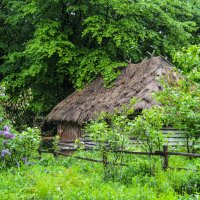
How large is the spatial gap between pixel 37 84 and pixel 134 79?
18.2 ft

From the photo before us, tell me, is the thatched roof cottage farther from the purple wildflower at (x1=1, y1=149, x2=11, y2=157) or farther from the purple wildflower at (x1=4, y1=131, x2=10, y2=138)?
the purple wildflower at (x1=1, y1=149, x2=11, y2=157)

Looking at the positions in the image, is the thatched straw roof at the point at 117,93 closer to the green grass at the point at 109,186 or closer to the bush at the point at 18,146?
the bush at the point at 18,146

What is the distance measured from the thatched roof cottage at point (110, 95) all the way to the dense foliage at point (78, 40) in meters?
0.61

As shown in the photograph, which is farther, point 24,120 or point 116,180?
point 24,120

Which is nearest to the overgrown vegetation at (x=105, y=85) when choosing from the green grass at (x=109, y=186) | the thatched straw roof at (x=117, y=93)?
the green grass at (x=109, y=186)

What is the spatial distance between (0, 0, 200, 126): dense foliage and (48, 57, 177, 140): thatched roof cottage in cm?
61

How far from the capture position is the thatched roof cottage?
1447 cm

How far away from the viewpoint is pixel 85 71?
17156mm

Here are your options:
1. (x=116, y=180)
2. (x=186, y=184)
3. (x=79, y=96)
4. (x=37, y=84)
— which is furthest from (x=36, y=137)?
(x=37, y=84)

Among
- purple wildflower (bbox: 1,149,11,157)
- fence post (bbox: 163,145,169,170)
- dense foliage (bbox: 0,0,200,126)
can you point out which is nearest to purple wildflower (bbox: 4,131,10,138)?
purple wildflower (bbox: 1,149,11,157)

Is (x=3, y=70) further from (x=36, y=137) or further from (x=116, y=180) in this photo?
(x=116, y=180)

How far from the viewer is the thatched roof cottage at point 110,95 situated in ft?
47.5

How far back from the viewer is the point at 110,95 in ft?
52.1

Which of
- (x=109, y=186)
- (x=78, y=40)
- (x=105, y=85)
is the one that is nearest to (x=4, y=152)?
(x=109, y=186)
